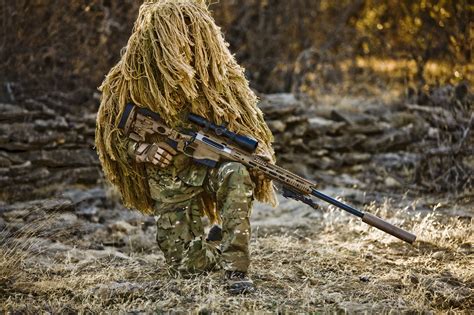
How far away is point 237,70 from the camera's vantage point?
160 inches

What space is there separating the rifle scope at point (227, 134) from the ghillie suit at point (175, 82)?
7 cm

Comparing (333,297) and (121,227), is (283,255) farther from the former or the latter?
(121,227)

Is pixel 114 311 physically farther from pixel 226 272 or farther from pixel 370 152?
pixel 370 152

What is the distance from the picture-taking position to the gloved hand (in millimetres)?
3820

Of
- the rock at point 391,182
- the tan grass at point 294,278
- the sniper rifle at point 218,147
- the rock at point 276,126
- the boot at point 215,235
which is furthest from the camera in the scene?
the rock at point 276,126

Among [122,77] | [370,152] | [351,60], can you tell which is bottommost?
[370,152]

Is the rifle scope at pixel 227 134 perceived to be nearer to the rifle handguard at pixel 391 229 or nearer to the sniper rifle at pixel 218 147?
the sniper rifle at pixel 218 147

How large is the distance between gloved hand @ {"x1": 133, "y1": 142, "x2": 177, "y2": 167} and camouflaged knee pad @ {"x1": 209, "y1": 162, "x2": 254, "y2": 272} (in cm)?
32

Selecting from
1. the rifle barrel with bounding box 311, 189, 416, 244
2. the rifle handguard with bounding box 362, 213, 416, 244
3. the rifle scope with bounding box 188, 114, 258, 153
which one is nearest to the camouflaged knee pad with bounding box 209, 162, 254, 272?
the rifle scope with bounding box 188, 114, 258, 153

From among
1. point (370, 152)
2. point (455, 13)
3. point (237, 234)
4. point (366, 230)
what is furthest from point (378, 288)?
point (455, 13)

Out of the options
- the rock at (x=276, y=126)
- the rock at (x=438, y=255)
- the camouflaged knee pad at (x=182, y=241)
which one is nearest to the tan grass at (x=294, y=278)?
the rock at (x=438, y=255)

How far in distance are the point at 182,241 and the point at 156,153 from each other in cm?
56

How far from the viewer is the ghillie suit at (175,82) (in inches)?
150

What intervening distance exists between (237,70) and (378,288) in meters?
1.57
